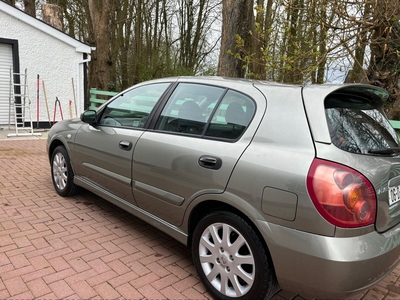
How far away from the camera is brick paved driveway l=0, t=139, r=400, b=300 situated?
2418mm

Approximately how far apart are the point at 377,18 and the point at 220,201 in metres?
4.13

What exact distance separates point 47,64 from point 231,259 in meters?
10.1

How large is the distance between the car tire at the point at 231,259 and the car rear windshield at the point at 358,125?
81 centimetres

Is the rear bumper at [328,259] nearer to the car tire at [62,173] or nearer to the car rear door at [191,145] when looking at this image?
the car rear door at [191,145]

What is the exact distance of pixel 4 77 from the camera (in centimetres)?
970

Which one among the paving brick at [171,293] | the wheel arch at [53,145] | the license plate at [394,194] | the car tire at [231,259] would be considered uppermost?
the license plate at [394,194]

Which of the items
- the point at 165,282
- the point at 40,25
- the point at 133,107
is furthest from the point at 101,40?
the point at 165,282

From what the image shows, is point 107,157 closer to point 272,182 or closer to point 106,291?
point 106,291

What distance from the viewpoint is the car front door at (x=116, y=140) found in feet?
10.2

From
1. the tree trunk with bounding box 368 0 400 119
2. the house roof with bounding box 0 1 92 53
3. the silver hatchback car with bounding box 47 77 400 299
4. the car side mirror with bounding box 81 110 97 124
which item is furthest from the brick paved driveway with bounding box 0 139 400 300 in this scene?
the house roof with bounding box 0 1 92 53

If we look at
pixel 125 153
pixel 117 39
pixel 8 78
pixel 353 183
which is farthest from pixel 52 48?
pixel 353 183

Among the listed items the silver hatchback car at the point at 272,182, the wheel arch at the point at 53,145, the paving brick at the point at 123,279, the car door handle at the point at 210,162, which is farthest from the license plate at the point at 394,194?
the wheel arch at the point at 53,145

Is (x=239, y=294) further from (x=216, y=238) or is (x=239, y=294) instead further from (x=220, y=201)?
(x=220, y=201)

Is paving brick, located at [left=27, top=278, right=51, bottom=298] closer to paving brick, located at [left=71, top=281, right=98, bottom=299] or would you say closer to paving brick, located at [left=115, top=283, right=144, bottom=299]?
paving brick, located at [left=71, top=281, right=98, bottom=299]
